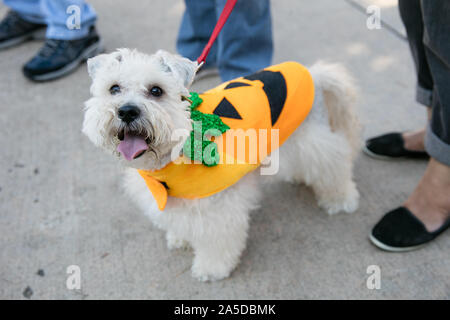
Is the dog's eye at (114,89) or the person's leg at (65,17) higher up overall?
the dog's eye at (114,89)

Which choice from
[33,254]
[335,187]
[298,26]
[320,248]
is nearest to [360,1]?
[298,26]

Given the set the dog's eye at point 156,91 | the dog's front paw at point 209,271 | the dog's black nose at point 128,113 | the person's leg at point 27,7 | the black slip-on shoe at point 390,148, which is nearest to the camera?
the dog's black nose at point 128,113

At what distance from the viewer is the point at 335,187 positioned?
2127 millimetres

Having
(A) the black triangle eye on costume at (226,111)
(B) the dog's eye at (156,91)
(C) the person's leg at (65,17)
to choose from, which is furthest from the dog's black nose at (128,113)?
(C) the person's leg at (65,17)

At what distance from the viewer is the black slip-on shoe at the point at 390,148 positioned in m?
2.43

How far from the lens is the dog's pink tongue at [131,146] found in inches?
53.9

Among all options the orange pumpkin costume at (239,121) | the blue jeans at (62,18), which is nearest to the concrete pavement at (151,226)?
the blue jeans at (62,18)

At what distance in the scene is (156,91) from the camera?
1428 millimetres

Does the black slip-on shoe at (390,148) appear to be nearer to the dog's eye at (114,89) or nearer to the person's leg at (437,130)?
the person's leg at (437,130)

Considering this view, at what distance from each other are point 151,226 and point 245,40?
151 cm

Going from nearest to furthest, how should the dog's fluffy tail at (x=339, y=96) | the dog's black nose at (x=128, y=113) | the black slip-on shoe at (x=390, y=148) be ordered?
1. the dog's black nose at (x=128, y=113)
2. the dog's fluffy tail at (x=339, y=96)
3. the black slip-on shoe at (x=390, y=148)

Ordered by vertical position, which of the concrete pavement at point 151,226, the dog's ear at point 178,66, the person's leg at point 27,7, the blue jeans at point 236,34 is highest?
the dog's ear at point 178,66

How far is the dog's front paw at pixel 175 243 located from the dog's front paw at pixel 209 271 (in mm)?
151

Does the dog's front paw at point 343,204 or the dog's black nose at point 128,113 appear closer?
the dog's black nose at point 128,113
